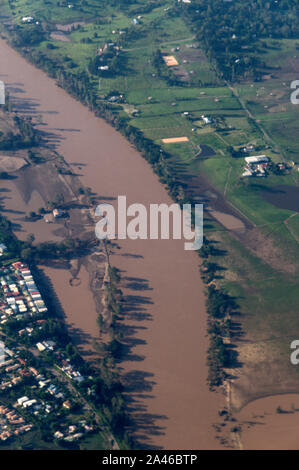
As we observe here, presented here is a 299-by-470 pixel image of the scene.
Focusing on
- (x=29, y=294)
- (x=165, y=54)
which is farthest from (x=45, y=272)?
(x=165, y=54)

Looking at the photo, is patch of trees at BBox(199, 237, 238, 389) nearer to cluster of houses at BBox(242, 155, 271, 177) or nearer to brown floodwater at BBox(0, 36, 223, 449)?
brown floodwater at BBox(0, 36, 223, 449)

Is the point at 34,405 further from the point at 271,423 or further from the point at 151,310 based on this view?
the point at 271,423

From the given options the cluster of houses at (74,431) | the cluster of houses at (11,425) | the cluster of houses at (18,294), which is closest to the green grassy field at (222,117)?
the cluster of houses at (74,431)

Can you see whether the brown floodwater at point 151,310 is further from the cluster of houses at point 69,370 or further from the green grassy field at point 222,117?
the green grassy field at point 222,117

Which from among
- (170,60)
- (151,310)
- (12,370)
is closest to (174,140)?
(170,60)

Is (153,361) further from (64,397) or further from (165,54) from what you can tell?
(165,54)
